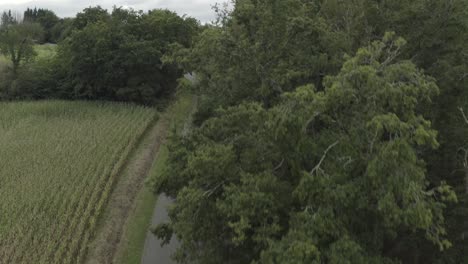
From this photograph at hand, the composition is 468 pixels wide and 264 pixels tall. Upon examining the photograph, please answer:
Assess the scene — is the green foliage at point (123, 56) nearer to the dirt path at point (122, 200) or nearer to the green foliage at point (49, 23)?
the dirt path at point (122, 200)

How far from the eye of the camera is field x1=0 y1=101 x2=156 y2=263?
577 inches

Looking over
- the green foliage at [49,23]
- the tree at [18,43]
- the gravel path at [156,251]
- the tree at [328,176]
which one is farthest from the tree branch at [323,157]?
the green foliage at [49,23]

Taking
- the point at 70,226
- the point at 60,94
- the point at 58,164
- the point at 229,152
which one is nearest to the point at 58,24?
the point at 60,94

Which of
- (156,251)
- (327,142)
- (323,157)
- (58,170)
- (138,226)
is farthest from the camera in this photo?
(58,170)

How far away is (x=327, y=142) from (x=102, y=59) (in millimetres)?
28399

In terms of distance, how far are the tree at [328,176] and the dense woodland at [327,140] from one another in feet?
0.08

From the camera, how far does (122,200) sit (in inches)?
717

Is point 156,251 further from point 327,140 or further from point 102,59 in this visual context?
point 102,59

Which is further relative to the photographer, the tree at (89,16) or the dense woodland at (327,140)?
the tree at (89,16)

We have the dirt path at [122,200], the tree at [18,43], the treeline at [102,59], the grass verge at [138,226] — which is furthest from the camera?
the tree at [18,43]

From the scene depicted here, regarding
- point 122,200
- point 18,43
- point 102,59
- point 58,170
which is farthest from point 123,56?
point 122,200

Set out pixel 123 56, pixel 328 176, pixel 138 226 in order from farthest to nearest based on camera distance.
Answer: pixel 123 56 → pixel 138 226 → pixel 328 176

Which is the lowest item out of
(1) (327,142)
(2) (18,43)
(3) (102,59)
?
(2) (18,43)

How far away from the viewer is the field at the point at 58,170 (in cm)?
1465
